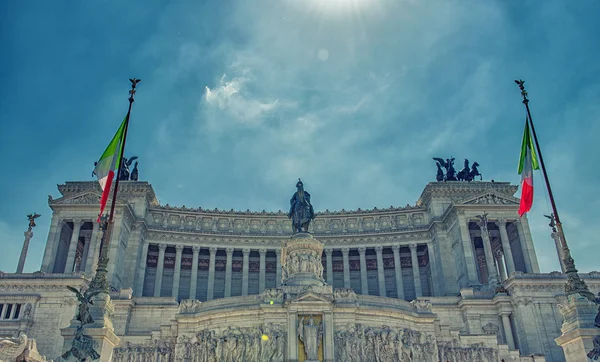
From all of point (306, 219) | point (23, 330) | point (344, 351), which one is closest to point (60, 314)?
point (23, 330)

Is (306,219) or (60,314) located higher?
(306,219)

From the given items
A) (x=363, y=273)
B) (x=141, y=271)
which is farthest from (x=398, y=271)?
(x=141, y=271)

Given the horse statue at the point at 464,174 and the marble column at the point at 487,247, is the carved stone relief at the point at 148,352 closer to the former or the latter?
the marble column at the point at 487,247

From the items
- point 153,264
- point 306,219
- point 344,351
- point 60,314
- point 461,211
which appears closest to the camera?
point 344,351

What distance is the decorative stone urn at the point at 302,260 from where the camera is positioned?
36.8m

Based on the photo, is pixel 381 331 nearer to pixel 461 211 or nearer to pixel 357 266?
pixel 461 211

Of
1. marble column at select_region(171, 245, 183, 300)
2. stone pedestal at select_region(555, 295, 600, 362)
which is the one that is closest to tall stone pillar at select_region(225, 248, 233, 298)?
marble column at select_region(171, 245, 183, 300)

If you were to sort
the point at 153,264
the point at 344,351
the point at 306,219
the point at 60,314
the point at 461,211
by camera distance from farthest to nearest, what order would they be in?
the point at 153,264
the point at 461,211
the point at 60,314
the point at 306,219
the point at 344,351

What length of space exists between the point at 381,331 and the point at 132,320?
2236 cm

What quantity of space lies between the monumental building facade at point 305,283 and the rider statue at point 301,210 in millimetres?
1682

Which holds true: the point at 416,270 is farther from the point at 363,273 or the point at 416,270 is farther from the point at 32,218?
the point at 32,218

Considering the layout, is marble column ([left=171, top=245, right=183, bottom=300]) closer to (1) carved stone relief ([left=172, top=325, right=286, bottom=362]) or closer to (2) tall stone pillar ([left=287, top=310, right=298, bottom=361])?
(1) carved stone relief ([left=172, top=325, right=286, bottom=362])

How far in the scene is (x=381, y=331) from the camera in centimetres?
3198

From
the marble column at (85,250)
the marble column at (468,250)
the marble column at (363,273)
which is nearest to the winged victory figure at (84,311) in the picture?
the marble column at (85,250)
